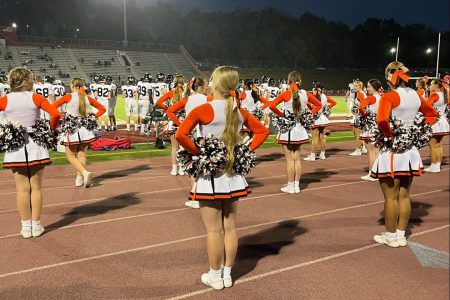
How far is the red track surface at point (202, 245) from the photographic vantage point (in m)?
4.05

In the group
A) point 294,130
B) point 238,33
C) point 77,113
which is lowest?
point 294,130

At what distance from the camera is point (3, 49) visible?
45031mm

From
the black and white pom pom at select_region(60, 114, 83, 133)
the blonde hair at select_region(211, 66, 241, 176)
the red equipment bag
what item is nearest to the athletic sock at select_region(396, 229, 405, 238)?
the blonde hair at select_region(211, 66, 241, 176)

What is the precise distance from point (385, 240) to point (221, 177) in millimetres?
2403

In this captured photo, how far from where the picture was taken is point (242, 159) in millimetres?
3930

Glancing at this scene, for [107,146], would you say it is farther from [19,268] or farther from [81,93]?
[19,268]

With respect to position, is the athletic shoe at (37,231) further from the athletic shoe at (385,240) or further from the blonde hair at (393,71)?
the blonde hair at (393,71)

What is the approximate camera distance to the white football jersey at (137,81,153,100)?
15.8 metres

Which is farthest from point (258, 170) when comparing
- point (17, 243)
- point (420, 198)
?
point (17, 243)

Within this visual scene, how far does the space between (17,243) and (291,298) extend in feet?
10.4

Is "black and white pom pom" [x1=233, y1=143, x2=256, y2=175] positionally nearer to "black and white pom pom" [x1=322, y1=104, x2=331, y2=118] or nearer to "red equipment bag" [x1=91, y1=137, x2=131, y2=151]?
"black and white pom pom" [x1=322, y1=104, x2=331, y2=118]

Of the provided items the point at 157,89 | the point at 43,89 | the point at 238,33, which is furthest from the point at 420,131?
the point at 238,33

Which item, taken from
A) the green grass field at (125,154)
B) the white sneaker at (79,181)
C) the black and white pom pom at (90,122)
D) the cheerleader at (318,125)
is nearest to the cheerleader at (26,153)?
the black and white pom pom at (90,122)

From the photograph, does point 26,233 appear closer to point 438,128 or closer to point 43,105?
point 43,105
